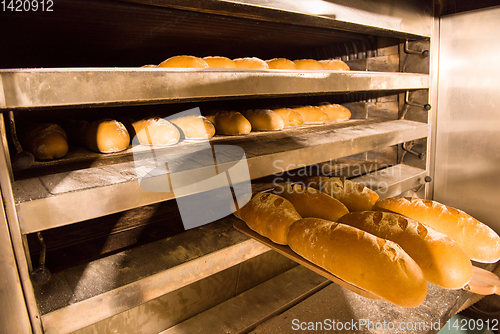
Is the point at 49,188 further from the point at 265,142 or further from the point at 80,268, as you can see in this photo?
the point at 265,142

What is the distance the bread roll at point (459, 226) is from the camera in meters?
1.04

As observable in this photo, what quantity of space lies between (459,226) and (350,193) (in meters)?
0.42

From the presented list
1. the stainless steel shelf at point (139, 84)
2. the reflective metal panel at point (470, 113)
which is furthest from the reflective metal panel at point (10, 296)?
the reflective metal panel at point (470, 113)

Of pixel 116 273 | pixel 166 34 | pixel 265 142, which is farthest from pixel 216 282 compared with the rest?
pixel 166 34

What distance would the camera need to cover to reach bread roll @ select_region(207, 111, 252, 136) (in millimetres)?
1508

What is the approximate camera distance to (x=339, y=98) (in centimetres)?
241

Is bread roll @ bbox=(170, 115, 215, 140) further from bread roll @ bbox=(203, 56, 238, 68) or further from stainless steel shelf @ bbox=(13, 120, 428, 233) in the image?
bread roll @ bbox=(203, 56, 238, 68)

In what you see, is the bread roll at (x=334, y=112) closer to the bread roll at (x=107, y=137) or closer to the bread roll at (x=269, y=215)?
the bread roll at (x=269, y=215)

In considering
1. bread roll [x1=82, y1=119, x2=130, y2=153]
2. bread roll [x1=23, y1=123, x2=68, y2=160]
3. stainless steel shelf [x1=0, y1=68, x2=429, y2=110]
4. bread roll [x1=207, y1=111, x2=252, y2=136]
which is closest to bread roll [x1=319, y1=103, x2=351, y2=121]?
stainless steel shelf [x1=0, y1=68, x2=429, y2=110]

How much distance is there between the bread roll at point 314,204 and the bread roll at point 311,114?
0.71 metres

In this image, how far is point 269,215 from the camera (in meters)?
1.13

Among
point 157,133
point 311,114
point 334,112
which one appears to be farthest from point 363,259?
point 334,112

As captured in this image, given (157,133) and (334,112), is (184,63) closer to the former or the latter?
(157,133)

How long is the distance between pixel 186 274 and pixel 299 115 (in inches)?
46.4
